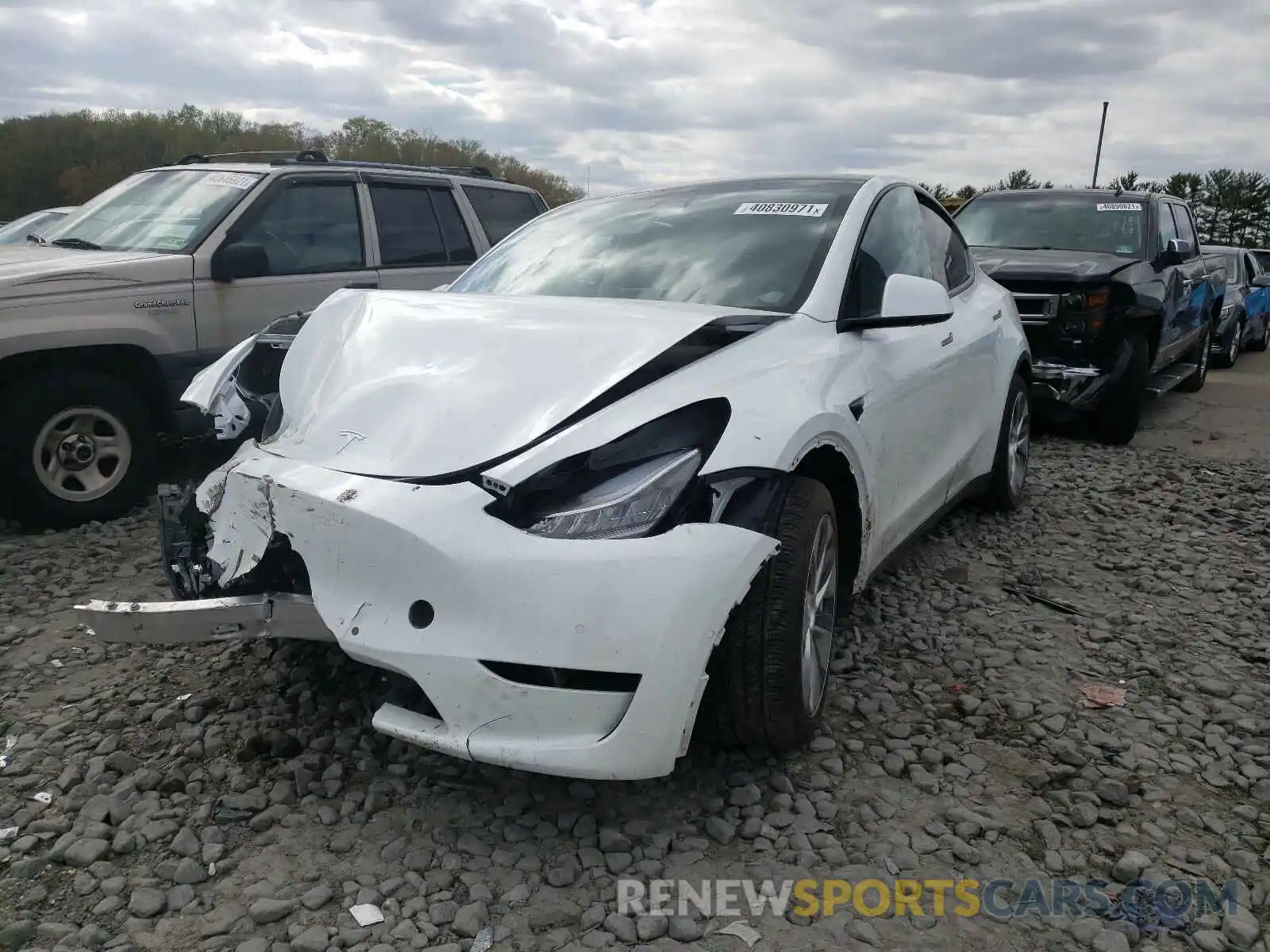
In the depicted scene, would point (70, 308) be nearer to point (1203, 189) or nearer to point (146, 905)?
point (146, 905)

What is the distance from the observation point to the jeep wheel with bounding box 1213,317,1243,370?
1260cm

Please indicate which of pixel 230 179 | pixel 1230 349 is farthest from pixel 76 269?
pixel 1230 349

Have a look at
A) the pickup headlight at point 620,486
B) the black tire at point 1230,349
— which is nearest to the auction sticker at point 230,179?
the pickup headlight at point 620,486

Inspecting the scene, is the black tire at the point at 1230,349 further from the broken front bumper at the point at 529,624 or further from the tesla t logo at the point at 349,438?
the tesla t logo at the point at 349,438

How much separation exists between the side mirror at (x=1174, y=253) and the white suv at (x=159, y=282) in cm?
528

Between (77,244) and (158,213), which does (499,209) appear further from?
(77,244)

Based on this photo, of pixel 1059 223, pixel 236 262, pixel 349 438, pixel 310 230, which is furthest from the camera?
pixel 1059 223

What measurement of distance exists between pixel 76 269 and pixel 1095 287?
6360mm

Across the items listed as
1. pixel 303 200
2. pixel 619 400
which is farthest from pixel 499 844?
pixel 303 200

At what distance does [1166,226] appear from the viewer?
794cm

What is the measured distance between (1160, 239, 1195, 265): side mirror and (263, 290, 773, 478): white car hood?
5891 mm

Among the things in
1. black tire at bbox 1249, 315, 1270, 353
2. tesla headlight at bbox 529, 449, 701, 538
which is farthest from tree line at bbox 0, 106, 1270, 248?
tesla headlight at bbox 529, 449, 701, 538

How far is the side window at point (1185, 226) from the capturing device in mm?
8516

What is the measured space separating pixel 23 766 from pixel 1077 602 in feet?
12.6
